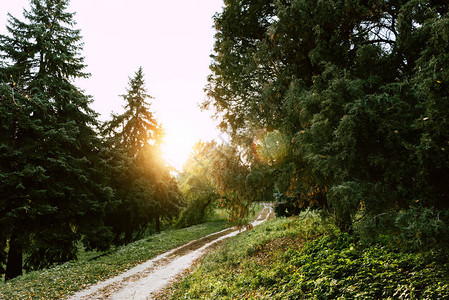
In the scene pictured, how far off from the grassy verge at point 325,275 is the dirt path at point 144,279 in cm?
106

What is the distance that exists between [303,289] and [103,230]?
447 inches

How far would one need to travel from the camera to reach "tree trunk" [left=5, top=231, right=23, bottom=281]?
10133mm

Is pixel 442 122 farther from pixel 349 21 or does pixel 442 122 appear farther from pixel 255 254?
pixel 255 254

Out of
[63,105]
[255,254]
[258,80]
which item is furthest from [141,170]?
[258,80]

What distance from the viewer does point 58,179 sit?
1118 cm

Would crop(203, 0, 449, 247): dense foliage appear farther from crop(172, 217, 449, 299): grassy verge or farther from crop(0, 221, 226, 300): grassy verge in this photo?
crop(0, 221, 226, 300): grassy verge

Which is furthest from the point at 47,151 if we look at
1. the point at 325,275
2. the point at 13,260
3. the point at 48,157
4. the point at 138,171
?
the point at 325,275

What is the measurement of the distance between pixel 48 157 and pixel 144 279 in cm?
715

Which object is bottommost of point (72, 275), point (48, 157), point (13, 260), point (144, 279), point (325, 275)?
point (144, 279)

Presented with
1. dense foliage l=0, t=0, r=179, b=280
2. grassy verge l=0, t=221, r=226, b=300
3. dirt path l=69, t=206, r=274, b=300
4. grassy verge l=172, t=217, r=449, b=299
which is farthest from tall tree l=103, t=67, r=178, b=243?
grassy verge l=172, t=217, r=449, b=299

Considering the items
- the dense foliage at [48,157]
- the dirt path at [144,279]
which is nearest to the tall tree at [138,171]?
the dense foliage at [48,157]

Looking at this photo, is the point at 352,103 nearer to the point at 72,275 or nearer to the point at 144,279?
the point at 144,279

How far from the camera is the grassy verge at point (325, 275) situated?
12.3 feet

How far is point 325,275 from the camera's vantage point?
4844mm
